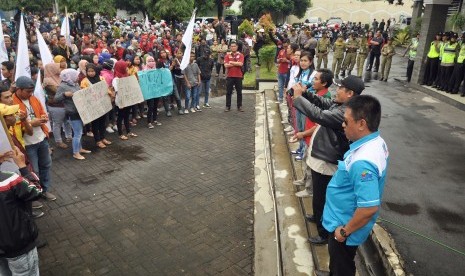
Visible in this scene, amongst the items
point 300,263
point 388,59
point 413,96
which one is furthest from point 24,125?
point 388,59

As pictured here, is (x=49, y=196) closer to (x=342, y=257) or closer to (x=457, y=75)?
(x=342, y=257)

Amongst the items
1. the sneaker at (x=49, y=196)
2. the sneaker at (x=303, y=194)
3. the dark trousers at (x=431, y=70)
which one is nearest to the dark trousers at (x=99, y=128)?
the sneaker at (x=49, y=196)

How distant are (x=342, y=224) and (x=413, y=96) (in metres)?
11.1

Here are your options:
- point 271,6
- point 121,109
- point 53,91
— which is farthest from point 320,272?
point 271,6

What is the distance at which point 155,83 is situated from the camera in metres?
9.26

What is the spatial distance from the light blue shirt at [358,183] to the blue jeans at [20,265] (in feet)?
8.77

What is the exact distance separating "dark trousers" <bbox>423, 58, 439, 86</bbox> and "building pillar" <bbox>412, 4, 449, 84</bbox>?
0.30 metres

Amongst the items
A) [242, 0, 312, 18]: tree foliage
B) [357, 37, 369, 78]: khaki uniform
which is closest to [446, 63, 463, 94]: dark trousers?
[357, 37, 369, 78]: khaki uniform

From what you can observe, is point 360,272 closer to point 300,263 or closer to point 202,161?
point 300,263

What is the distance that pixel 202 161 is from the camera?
23.4 feet

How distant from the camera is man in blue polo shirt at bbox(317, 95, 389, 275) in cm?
252

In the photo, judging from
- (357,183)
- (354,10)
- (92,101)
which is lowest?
(92,101)

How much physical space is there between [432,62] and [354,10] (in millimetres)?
44513

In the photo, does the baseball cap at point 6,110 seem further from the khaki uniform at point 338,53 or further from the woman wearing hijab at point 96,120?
the khaki uniform at point 338,53
